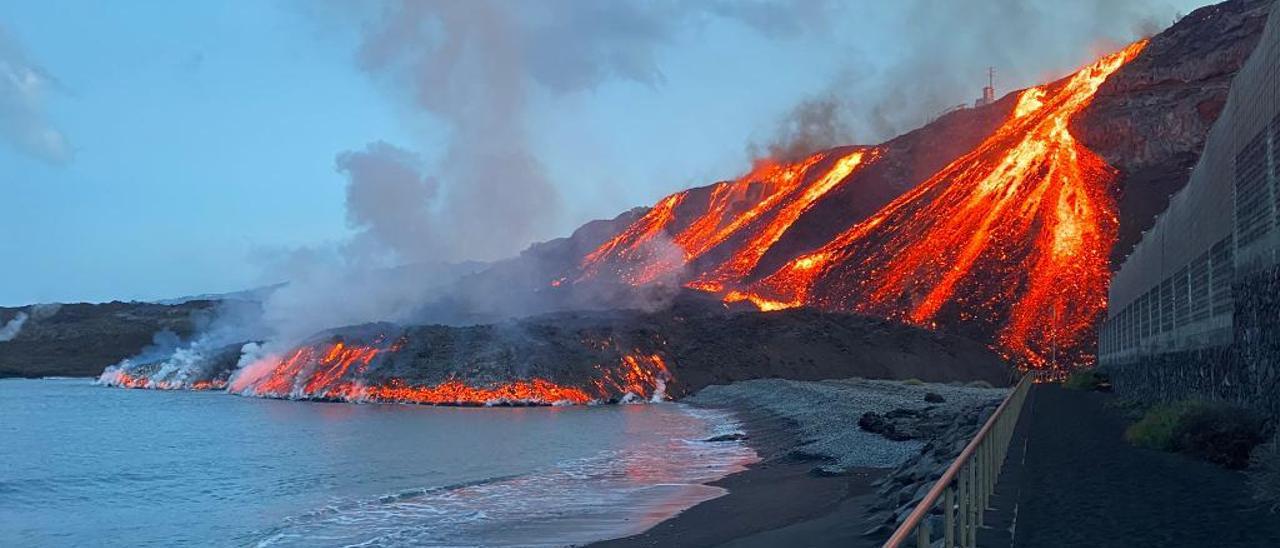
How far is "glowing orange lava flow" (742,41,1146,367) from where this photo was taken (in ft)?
368

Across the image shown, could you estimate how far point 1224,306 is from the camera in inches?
848

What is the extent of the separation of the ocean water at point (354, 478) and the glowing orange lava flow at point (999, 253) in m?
56.6

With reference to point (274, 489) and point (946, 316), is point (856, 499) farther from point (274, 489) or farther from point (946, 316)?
point (946, 316)

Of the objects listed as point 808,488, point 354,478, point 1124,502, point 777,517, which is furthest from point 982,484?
point 354,478

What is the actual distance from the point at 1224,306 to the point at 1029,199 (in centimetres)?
11835

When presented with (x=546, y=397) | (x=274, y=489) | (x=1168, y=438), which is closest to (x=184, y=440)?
(x=274, y=489)

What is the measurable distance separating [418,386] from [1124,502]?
84.3 m

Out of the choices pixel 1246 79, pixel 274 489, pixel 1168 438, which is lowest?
pixel 274 489

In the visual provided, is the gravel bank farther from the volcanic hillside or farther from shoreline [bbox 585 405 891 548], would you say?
the volcanic hillside

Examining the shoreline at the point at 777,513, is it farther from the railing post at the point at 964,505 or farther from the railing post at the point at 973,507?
the railing post at the point at 964,505

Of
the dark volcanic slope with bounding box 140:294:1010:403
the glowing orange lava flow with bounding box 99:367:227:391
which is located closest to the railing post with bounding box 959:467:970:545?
the dark volcanic slope with bounding box 140:294:1010:403

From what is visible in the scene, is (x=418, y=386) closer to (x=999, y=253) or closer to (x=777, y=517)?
(x=999, y=253)

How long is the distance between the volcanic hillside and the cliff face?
232 millimetres

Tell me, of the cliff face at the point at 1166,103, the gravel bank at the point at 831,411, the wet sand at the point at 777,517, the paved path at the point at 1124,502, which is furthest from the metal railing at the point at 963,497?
the cliff face at the point at 1166,103
